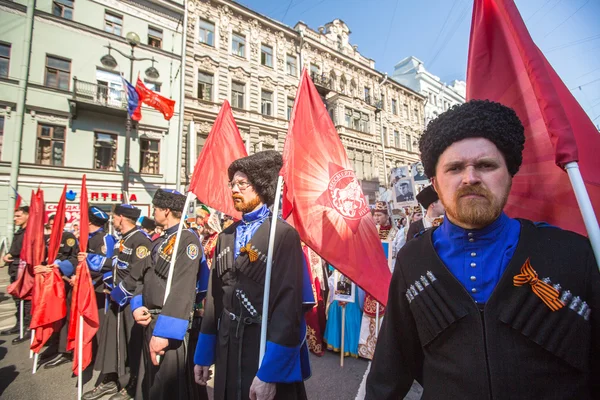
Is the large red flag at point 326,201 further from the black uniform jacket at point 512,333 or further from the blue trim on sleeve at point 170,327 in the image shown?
the blue trim on sleeve at point 170,327

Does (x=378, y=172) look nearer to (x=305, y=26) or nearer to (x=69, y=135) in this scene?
(x=305, y=26)

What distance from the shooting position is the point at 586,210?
3.20 ft

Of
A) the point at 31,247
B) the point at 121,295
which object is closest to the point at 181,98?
the point at 31,247

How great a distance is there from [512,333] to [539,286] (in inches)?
7.2

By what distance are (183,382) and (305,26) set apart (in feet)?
86.0

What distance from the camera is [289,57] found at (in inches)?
886

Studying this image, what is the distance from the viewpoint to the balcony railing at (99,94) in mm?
14174

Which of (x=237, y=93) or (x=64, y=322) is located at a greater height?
(x=237, y=93)

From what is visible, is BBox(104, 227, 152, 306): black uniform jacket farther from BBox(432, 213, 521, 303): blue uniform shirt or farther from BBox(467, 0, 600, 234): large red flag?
BBox(467, 0, 600, 234): large red flag

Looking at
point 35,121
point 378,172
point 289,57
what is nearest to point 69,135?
point 35,121

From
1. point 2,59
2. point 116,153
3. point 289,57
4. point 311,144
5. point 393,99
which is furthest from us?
point 393,99

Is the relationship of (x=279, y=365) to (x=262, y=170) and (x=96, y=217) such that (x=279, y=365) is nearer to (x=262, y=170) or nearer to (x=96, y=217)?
(x=262, y=170)

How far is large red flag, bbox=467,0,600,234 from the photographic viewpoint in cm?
111

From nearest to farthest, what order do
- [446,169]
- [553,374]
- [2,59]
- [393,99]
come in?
[553,374]
[446,169]
[2,59]
[393,99]
